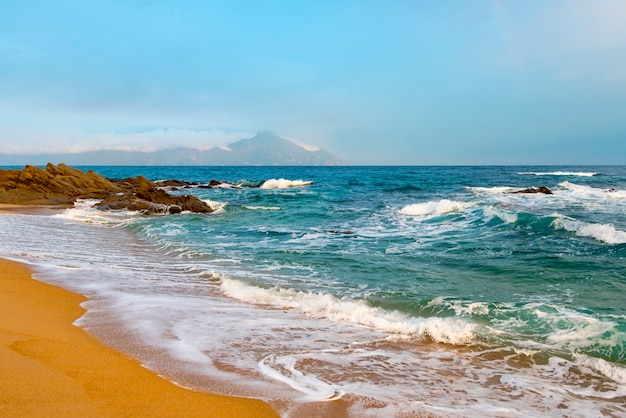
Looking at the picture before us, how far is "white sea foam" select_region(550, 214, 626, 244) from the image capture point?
13.9 m

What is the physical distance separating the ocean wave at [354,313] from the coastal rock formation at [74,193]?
17.9 meters

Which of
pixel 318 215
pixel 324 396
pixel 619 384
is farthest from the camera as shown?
pixel 318 215

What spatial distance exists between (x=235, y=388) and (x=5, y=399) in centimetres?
175

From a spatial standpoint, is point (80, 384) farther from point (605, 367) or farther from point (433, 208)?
point (433, 208)

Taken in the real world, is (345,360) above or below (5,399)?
below

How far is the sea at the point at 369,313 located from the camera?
439 centimetres

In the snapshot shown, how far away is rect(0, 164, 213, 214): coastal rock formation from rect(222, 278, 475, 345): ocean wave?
1794 centimetres

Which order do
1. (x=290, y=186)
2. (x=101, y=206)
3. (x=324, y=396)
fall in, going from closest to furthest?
(x=324, y=396)
(x=101, y=206)
(x=290, y=186)

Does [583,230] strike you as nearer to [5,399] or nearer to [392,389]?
[392,389]

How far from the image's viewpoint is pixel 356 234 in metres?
16.9

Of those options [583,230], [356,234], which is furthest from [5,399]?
[583,230]

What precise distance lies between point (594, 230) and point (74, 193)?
100 ft

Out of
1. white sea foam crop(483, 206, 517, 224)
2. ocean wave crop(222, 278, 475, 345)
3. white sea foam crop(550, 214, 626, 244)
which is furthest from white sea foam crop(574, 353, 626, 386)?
white sea foam crop(483, 206, 517, 224)

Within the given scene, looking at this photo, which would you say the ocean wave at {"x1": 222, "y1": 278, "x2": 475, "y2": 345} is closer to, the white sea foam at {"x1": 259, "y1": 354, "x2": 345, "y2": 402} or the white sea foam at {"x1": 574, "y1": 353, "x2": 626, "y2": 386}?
the white sea foam at {"x1": 574, "y1": 353, "x2": 626, "y2": 386}
